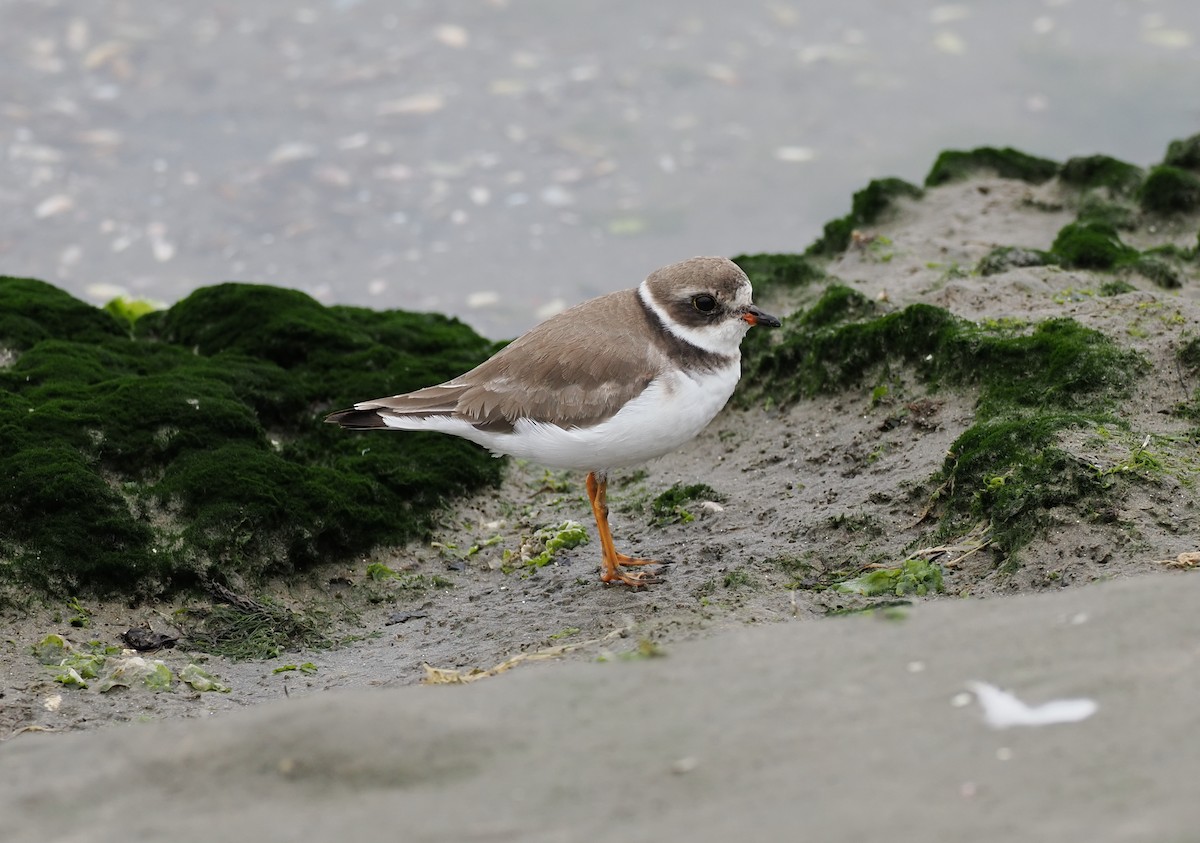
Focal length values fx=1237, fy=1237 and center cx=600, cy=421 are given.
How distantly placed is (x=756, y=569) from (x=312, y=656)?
225cm

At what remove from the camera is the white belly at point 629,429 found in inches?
248

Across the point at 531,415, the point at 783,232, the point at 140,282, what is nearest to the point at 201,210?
the point at 140,282

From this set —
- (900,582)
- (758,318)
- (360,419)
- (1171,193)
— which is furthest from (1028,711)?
(1171,193)

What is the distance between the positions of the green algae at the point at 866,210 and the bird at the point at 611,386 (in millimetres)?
3770

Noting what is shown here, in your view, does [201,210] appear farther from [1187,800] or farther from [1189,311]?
[1187,800]

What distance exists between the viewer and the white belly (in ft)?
20.7

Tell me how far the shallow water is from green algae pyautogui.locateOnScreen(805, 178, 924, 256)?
12.1 ft

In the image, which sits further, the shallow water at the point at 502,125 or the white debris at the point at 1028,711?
the shallow water at the point at 502,125

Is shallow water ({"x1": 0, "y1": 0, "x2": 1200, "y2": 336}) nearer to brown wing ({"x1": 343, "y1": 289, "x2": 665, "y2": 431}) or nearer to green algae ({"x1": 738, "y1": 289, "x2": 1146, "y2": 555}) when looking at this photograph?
green algae ({"x1": 738, "y1": 289, "x2": 1146, "y2": 555})

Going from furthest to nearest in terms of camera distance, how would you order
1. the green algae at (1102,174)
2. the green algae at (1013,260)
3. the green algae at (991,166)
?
1. the green algae at (991,166)
2. the green algae at (1102,174)
3. the green algae at (1013,260)

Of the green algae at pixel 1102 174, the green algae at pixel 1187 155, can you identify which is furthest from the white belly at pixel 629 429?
the green algae at pixel 1187 155

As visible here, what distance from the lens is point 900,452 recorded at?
6.91m

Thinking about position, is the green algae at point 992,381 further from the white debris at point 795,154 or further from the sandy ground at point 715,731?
the white debris at point 795,154

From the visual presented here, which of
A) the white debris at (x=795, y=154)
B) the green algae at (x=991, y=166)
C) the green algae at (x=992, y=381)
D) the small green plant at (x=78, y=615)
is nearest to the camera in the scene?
the green algae at (x=992, y=381)
